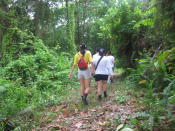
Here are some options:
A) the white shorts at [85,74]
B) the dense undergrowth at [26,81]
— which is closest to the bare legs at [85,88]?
the white shorts at [85,74]

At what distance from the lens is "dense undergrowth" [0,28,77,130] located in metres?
6.34

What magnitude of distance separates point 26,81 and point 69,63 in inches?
218

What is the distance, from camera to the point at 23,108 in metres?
6.64

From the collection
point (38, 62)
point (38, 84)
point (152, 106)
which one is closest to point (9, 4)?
point (38, 62)

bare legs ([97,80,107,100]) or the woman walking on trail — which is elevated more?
the woman walking on trail

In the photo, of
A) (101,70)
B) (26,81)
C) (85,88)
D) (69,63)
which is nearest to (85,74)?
(85,88)

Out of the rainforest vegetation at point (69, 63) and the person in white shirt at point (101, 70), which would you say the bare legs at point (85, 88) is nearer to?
the rainforest vegetation at point (69, 63)

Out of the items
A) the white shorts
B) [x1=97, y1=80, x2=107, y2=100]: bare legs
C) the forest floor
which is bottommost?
the forest floor

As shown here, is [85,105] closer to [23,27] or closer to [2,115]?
[2,115]

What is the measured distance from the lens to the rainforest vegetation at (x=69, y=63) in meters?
4.91

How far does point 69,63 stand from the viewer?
1647 centimetres

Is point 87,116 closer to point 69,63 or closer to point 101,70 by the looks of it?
point 101,70

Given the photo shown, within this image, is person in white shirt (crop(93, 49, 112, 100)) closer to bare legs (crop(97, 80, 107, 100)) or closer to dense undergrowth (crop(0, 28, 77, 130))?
bare legs (crop(97, 80, 107, 100))

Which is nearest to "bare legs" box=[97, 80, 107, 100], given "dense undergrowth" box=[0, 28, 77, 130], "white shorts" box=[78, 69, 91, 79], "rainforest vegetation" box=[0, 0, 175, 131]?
"rainforest vegetation" box=[0, 0, 175, 131]
